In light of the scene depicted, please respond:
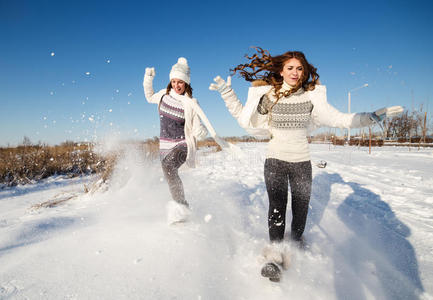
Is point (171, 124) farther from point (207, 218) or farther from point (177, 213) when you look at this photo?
point (207, 218)

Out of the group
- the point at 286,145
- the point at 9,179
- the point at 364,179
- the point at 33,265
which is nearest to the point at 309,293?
the point at 286,145

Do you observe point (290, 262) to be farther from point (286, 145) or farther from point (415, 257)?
point (415, 257)

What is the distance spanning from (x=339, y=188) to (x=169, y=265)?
4.15 m

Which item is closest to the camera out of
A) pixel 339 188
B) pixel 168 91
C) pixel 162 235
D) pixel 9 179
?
pixel 162 235

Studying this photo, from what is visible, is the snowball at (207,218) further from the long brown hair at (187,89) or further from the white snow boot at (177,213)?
the long brown hair at (187,89)

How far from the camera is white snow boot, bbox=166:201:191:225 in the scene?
8.09 feet

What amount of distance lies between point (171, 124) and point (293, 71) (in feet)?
4.88

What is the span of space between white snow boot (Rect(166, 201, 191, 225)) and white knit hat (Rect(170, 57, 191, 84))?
5.01 ft

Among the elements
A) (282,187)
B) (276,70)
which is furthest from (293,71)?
(282,187)

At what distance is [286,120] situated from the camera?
6.32ft

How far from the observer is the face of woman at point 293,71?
1.94 m

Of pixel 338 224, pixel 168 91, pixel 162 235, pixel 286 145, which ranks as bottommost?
pixel 338 224

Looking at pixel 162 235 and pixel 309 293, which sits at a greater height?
pixel 162 235

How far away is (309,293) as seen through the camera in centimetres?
151
